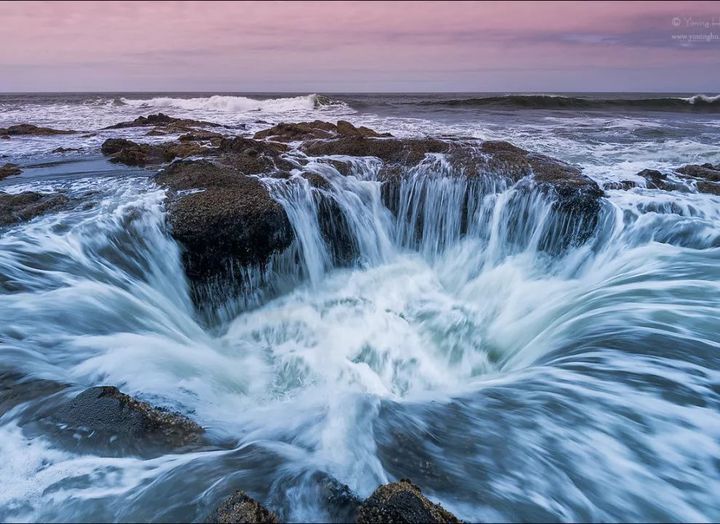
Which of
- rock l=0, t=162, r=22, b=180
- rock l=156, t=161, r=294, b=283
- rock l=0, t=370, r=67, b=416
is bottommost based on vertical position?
rock l=0, t=370, r=67, b=416

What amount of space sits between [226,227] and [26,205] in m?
3.27

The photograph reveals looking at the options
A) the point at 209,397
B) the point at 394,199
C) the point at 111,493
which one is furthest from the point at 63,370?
the point at 394,199

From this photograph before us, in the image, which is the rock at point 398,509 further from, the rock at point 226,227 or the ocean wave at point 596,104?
the ocean wave at point 596,104

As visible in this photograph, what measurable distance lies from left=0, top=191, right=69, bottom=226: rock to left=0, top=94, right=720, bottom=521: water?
317 millimetres

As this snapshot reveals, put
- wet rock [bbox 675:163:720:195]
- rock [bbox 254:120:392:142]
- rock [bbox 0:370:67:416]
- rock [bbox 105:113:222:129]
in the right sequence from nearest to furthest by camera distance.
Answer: rock [bbox 0:370:67:416]
wet rock [bbox 675:163:720:195]
rock [bbox 254:120:392:142]
rock [bbox 105:113:222:129]

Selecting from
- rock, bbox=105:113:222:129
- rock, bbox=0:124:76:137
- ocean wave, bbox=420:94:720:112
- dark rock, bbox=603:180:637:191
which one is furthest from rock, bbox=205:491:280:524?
ocean wave, bbox=420:94:720:112

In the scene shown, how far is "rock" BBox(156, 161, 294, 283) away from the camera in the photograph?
5828 millimetres

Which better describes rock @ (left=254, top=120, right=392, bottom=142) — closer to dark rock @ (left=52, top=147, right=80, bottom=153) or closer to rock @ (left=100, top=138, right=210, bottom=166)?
rock @ (left=100, top=138, right=210, bottom=166)

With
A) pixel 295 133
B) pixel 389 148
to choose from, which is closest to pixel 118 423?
pixel 389 148

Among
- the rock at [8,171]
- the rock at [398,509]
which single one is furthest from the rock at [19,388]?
the rock at [8,171]

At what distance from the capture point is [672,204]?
24.3 ft

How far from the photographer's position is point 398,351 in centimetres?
549

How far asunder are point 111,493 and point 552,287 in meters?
5.79

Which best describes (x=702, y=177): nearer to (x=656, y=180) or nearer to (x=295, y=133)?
(x=656, y=180)
